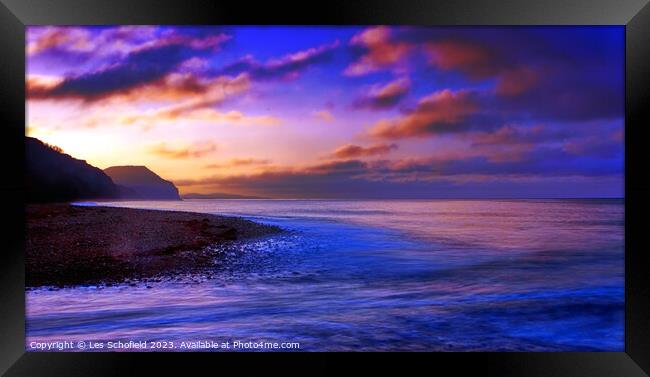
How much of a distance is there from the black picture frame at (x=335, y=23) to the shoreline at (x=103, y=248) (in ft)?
2.24

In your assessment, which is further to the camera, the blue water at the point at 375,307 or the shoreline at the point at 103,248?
the shoreline at the point at 103,248

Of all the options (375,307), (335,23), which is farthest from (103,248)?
(335,23)

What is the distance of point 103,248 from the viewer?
19.2 feet

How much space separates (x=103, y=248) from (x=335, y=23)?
166 inches

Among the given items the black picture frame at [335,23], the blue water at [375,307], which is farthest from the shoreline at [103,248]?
the black picture frame at [335,23]

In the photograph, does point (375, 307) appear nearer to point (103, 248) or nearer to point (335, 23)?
point (335, 23)

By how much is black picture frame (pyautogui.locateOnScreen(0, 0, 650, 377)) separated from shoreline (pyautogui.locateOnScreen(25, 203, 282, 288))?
26.9 inches

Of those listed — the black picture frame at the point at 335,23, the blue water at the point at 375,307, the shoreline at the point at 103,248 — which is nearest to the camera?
the black picture frame at the point at 335,23

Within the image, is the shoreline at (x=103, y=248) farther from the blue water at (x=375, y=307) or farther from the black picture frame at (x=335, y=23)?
the black picture frame at (x=335, y=23)

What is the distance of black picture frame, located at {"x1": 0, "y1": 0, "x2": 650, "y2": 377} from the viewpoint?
156 inches

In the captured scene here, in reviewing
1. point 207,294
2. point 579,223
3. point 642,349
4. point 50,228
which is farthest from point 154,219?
point 579,223

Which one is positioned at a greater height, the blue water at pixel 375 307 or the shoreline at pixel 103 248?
the shoreline at pixel 103 248

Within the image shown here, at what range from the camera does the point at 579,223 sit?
9.47 meters

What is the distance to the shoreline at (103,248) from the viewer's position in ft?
17.2
